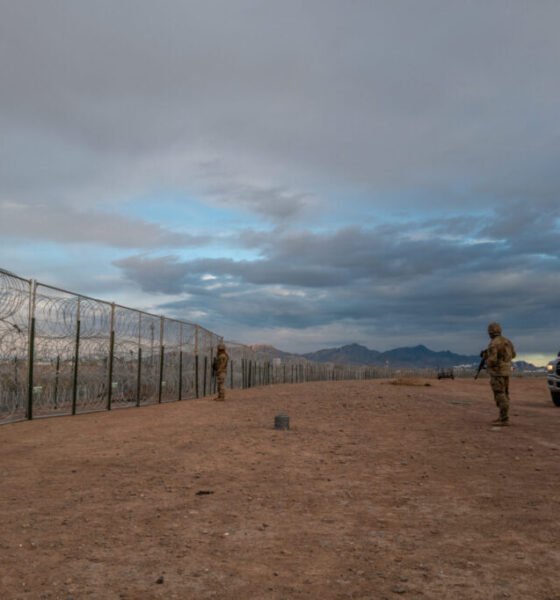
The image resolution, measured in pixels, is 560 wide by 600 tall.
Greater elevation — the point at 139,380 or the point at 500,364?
the point at 500,364

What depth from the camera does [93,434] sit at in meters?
10.7

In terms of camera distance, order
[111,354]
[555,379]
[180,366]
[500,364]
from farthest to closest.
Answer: [180,366]
[555,379]
[111,354]
[500,364]

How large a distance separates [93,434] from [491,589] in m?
8.33

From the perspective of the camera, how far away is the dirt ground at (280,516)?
3.75 m

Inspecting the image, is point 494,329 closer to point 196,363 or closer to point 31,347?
point 31,347

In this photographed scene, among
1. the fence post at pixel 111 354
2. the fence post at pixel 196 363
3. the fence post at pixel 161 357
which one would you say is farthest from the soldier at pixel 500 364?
the fence post at pixel 196 363

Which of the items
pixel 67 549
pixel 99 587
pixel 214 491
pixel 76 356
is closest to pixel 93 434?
pixel 76 356

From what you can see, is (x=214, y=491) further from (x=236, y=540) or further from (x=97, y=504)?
(x=236, y=540)

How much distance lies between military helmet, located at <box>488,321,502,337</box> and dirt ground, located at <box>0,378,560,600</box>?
7.14ft

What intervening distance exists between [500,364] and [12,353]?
9061mm

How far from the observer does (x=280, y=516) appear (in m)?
5.30

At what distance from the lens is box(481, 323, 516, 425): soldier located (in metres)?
11.8

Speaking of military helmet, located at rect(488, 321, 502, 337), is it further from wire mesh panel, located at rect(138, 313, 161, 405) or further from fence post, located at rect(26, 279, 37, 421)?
wire mesh panel, located at rect(138, 313, 161, 405)

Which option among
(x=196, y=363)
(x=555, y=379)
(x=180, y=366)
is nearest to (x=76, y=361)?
(x=180, y=366)
